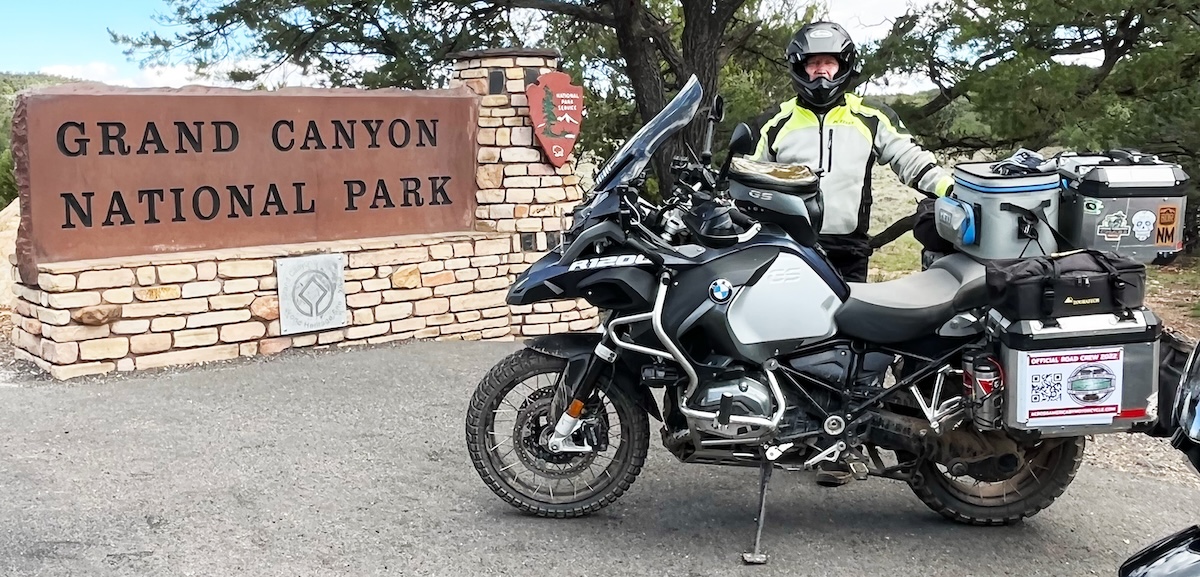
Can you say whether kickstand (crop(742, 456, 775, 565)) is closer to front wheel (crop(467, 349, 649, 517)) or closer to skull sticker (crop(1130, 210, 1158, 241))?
front wheel (crop(467, 349, 649, 517))

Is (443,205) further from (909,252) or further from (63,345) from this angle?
(909,252)

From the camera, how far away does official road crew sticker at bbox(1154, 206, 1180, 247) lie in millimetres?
3859

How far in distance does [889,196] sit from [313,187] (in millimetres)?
12979

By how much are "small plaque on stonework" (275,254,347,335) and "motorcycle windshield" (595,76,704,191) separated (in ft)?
13.4

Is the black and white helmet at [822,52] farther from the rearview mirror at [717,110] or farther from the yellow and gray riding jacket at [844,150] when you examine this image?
the rearview mirror at [717,110]

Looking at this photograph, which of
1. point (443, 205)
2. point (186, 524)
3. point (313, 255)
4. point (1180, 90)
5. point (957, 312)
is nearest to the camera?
point (957, 312)

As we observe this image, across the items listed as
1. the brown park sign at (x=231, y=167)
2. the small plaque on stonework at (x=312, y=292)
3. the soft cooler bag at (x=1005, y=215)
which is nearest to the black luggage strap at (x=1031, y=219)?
the soft cooler bag at (x=1005, y=215)

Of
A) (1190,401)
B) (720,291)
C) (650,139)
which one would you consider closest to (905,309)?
(720,291)

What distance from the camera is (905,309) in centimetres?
395

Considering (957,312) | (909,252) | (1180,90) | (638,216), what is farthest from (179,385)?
(909,252)

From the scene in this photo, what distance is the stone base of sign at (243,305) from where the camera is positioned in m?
6.88

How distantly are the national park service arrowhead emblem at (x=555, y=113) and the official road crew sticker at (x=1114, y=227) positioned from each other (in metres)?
5.26

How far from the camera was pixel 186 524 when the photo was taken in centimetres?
425

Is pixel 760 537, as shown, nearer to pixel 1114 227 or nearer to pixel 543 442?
pixel 543 442
